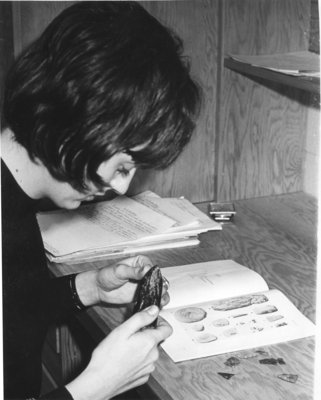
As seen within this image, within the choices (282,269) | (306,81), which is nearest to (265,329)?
(282,269)

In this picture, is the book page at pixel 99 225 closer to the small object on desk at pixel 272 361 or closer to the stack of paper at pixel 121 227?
the stack of paper at pixel 121 227

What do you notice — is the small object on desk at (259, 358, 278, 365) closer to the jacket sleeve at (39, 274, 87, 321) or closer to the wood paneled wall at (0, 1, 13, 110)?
the jacket sleeve at (39, 274, 87, 321)

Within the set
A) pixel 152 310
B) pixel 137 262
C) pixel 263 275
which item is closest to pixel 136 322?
pixel 152 310

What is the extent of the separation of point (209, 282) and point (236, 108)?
662 millimetres

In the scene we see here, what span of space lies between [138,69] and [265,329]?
49 cm

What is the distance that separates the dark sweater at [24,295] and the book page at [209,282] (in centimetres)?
20

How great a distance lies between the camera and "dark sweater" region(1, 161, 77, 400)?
1233 millimetres

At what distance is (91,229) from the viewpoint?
1635mm

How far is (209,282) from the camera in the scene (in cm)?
135

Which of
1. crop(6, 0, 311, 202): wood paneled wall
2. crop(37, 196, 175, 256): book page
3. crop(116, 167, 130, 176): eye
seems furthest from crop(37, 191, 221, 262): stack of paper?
crop(116, 167, 130, 176): eye

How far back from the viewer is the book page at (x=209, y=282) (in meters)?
1.30

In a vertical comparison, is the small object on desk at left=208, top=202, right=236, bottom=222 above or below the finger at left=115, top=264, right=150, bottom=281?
below

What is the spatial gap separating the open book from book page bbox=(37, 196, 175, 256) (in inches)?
8.5

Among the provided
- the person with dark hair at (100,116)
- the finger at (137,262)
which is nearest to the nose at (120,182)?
the person with dark hair at (100,116)
